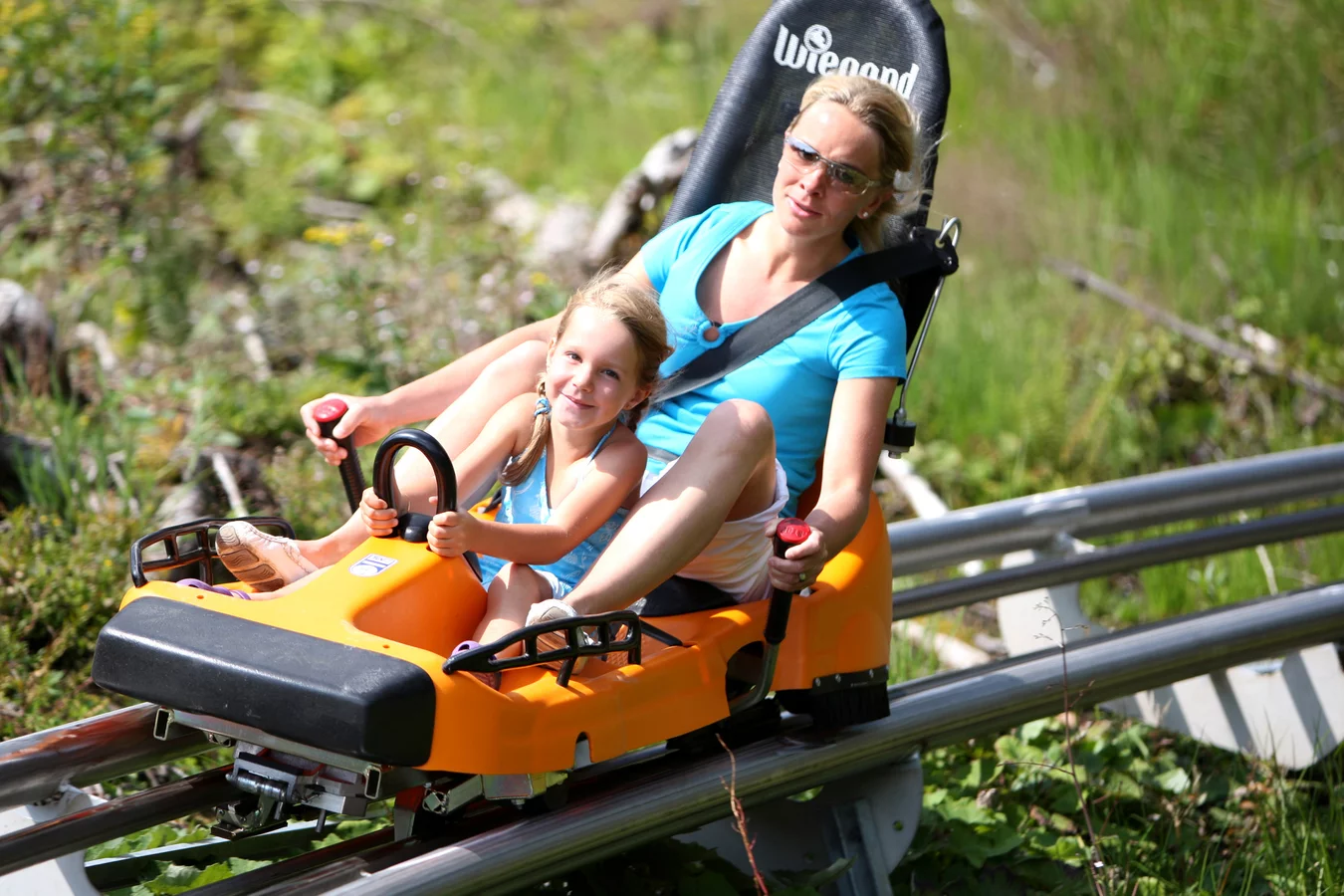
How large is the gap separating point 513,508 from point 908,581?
101 inches

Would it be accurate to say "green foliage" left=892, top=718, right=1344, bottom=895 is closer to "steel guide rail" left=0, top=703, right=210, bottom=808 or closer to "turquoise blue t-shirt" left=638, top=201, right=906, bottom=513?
"turquoise blue t-shirt" left=638, top=201, right=906, bottom=513

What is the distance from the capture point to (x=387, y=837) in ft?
8.39

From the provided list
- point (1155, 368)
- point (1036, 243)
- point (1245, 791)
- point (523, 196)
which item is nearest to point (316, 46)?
point (523, 196)

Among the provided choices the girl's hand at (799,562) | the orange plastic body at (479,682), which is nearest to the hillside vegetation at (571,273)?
the orange plastic body at (479,682)

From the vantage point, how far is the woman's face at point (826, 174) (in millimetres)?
2939

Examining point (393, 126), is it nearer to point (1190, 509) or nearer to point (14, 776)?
point (1190, 509)

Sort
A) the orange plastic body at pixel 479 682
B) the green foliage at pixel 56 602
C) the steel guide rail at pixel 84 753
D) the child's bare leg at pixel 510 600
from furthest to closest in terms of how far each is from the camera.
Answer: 1. the green foliage at pixel 56 602
2. the child's bare leg at pixel 510 600
3. the steel guide rail at pixel 84 753
4. the orange plastic body at pixel 479 682

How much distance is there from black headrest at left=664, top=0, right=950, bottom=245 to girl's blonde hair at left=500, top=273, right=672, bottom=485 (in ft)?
3.01

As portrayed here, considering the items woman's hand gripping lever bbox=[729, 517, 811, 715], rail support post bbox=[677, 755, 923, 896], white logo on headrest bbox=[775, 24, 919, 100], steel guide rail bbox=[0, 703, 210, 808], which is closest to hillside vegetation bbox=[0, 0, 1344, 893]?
rail support post bbox=[677, 755, 923, 896]

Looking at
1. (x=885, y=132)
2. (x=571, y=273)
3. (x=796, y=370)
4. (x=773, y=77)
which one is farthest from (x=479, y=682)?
(x=571, y=273)

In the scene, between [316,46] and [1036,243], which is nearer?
[1036,243]

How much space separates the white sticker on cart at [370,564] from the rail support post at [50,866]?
0.62 metres

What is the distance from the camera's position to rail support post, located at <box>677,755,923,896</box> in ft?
10.1

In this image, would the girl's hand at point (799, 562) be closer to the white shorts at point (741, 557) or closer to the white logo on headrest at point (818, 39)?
the white shorts at point (741, 557)
